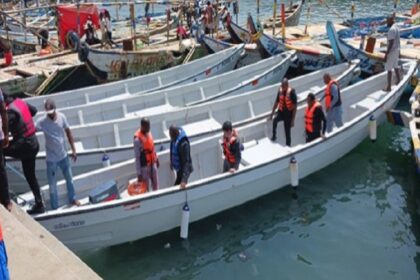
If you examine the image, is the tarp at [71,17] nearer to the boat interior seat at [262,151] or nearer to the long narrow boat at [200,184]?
the long narrow boat at [200,184]

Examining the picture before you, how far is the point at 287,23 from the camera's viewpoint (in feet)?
90.6

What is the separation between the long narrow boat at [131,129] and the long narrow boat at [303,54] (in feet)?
11.8

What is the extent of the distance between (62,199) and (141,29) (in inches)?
790

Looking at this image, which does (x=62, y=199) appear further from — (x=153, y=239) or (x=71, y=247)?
(x=153, y=239)

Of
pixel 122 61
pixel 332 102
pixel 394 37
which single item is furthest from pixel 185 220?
pixel 122 61

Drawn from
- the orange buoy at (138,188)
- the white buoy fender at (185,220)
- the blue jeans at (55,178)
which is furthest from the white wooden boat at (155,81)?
the white buoy fender at (185,220)

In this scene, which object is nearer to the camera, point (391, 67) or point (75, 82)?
point (391, 67)

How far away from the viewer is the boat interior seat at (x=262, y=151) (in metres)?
10.9

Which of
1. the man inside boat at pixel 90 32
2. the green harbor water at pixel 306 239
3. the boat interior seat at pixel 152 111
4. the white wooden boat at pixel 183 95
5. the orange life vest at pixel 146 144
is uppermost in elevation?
the man inside boat at pixel 90 32

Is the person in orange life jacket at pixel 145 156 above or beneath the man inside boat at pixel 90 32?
beneath

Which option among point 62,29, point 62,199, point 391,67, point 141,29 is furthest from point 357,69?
point 141,29

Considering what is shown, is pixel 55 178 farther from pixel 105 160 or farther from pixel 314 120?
pixel 314 120

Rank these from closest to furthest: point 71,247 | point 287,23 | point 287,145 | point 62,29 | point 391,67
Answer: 1. point 71,247
2. point 287,145
3. point 391,67
4. point 62,29
5. point 287,23

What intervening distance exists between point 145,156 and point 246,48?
11.7m
